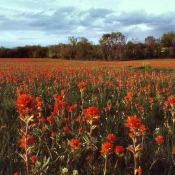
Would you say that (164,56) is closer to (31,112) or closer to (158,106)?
(158,106)

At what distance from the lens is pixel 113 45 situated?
49281mm

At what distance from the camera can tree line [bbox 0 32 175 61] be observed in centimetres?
4844

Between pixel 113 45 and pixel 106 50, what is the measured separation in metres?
1.15

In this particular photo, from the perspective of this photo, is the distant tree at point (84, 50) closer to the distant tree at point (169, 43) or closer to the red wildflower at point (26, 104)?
the distant tree at point (169, 43)

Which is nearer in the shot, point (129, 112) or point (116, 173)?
point (116, 173)

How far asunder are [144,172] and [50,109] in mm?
3339

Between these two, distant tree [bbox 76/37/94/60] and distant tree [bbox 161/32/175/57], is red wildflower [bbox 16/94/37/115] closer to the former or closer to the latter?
distant tree [bbox 76/37/94/60]

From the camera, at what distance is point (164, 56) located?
2084 inches

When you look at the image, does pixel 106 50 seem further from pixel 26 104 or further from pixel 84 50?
pixel 26 104

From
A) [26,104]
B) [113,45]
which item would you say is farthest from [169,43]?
[26,104]

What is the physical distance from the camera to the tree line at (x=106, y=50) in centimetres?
4844

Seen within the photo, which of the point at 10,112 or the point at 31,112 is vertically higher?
the point at 31,112

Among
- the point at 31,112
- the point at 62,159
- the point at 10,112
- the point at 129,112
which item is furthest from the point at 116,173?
the point at 10,112

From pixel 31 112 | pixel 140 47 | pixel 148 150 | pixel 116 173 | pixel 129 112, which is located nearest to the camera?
pixel 31 112
